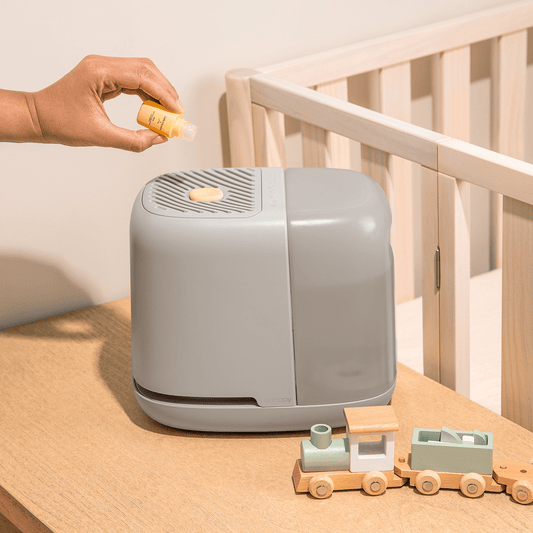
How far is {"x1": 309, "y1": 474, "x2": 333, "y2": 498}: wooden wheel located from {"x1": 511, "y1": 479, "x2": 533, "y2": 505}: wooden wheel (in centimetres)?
16

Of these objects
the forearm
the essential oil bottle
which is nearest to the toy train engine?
the essential oil bottle

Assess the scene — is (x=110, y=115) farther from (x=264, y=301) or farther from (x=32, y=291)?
(x=264, y=301)

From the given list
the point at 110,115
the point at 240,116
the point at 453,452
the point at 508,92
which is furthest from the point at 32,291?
the point at 508,92

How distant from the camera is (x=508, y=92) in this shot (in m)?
1.35

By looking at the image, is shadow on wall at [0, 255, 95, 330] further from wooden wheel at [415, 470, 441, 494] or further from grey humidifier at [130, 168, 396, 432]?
wooden wheel at [415, 470, 441, 494]

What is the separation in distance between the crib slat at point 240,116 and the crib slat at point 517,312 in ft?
1.45

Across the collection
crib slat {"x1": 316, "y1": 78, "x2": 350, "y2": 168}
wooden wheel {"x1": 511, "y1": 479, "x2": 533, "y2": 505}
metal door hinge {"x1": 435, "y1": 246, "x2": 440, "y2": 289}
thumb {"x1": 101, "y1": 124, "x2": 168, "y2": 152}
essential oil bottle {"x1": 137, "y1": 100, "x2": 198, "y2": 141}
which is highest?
essential oil bottle {"x1": 137, "y1": 100, "x2": 198, "y2": 141}

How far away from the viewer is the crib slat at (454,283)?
2.48 feet

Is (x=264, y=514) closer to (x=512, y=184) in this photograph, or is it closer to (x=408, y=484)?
(x=408, y=484)

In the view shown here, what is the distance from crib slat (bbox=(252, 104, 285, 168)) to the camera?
1.01 metres

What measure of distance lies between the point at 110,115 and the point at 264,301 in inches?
18.3

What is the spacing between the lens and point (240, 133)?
1.04 m

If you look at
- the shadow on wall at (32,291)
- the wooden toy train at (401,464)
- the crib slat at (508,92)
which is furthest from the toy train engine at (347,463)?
the crib slat at (508,92)

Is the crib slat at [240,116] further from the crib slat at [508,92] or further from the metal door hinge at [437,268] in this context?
the crib slat at [508,92]
